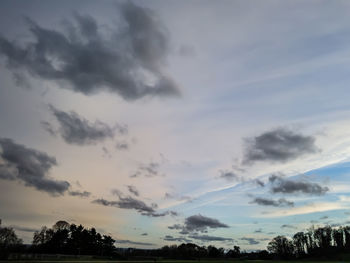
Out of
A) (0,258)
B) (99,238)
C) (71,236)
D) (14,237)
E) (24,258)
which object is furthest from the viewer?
(99,238)

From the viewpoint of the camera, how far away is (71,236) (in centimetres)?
17025

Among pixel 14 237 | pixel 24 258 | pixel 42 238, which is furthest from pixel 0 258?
pixel 42 238

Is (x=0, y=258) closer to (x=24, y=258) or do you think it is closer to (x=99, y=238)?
(x=24, y=258)

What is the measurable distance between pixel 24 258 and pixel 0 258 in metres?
10.4

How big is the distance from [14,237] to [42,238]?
32.7 meters

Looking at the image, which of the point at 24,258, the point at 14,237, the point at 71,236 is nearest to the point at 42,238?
the point at 71,236

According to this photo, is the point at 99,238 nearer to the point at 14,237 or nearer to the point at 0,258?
the point at 14,237

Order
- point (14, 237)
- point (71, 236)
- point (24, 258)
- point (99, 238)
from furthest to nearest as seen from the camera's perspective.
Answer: point (99, 238), point (71, 236), point (14, 237), point (24, 258)

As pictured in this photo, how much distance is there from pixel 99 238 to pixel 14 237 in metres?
51.2

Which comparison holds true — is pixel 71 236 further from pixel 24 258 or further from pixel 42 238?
pixel 24 258

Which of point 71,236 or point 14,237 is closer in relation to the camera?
point 14,237

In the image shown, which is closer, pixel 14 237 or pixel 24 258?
pixel 24 258

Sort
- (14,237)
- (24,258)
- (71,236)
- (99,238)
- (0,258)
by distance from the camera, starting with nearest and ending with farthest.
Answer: (0,258) → (24,258) → (14,237) → (71,236) → (99,238)

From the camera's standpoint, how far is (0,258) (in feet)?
302
